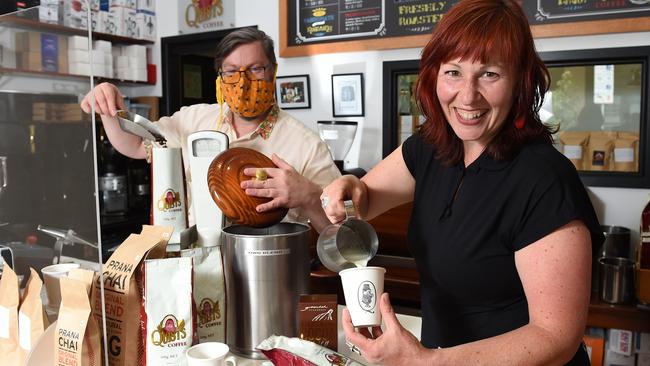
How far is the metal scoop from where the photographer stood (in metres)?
1.34

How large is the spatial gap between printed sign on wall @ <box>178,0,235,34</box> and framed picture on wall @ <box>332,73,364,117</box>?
2.96 feet

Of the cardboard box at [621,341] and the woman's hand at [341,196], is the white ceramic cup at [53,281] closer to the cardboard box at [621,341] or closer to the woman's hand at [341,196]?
the woman's hand at [341,196]

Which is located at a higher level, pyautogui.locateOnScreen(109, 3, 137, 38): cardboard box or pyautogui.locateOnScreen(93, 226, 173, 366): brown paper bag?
pyautogui.locateOnScreen(109, 3, 137, 38): cardboard box

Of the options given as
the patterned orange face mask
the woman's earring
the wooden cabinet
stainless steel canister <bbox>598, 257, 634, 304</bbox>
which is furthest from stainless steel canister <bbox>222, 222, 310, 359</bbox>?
stainless steel canister <bbox>598, 257, 634, 304</bbox>

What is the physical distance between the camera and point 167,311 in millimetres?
997

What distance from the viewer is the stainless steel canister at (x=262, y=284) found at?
112cm

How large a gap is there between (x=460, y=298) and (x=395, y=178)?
0.35 m

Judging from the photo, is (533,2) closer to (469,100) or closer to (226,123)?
(226,123)

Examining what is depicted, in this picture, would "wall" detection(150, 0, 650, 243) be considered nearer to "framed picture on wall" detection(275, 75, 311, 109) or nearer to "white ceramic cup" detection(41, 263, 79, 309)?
"framed picture on wall" detection(275, 75, 311, 109)

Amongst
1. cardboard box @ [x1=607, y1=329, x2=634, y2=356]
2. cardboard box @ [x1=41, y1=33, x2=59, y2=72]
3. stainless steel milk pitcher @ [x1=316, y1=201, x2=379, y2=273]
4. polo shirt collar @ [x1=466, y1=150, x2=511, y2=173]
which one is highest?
cardboard box @ [x1=41, y1=33, x2=59, y2=72]

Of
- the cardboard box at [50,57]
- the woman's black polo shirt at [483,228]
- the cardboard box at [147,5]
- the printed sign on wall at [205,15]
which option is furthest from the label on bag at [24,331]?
the cardboard box at [147,5]

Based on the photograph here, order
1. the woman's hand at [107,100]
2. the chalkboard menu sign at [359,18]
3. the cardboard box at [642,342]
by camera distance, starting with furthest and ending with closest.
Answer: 1. the chalkboard menu sign at [359,18]
2. the cardboard box at [642,342]
3. the woman's hand at [107,100]

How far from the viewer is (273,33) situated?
363 cm

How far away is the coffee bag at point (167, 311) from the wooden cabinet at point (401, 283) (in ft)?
4.85
